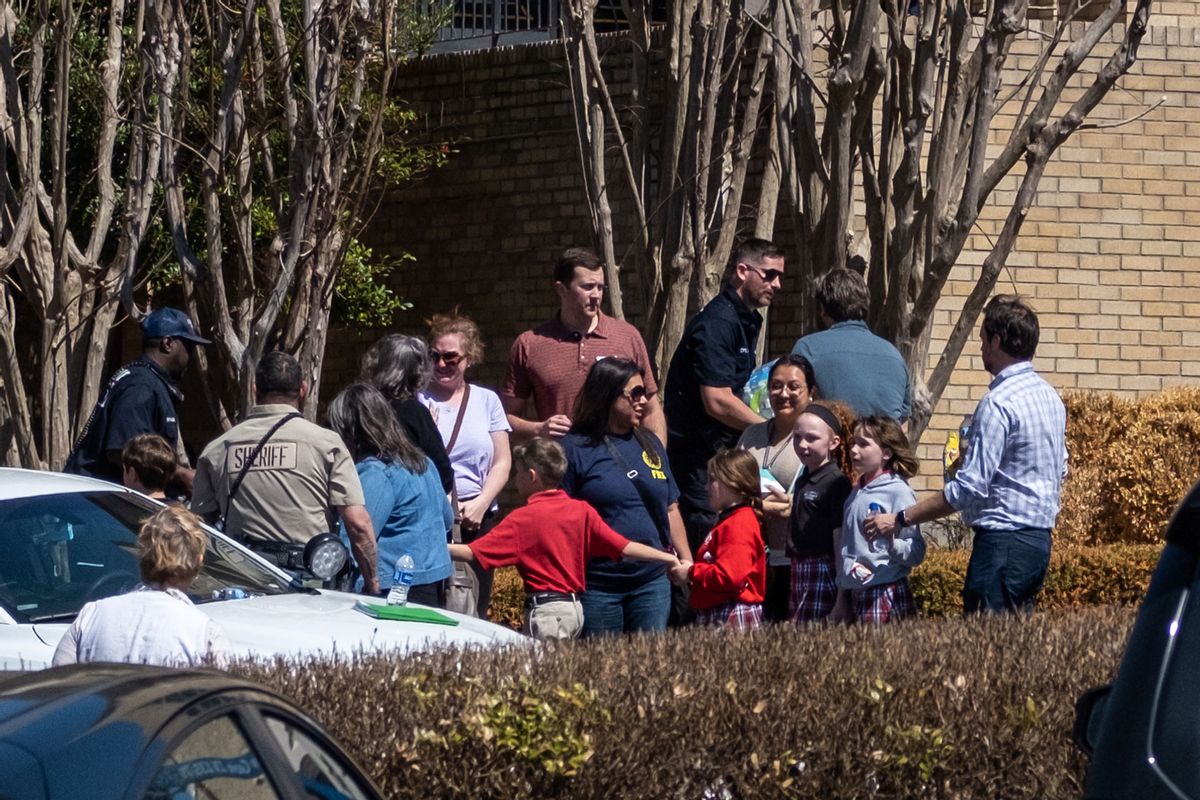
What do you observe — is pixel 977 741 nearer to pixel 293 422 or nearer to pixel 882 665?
pixel 882 665

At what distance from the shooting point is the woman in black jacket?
734cm

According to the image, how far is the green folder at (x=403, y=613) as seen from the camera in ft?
20.5

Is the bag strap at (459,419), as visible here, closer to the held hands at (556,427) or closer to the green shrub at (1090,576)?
the held hands at (556,427)

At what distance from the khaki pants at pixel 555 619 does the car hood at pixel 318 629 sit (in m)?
0.52

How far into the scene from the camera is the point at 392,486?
7.07 m

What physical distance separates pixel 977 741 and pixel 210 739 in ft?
8.90

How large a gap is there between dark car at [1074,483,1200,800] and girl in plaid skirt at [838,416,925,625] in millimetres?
3998

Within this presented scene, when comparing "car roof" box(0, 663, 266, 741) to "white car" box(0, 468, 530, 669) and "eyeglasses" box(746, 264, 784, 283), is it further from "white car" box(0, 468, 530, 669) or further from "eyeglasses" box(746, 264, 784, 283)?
"eyeglasses" box(746, 264, 784, 283)

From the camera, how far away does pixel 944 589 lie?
10.5 meters

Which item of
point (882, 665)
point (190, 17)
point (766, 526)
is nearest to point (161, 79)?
point (190, 17)

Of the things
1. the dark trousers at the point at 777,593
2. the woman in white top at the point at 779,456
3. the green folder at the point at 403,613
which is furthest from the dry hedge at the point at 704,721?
the dark trousers at the point at 777,593

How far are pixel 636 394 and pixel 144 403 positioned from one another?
2.24m

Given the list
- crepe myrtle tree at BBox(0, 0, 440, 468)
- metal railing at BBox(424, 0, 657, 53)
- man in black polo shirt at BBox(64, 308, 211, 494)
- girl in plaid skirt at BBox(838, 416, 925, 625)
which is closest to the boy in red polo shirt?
girl in plaid skirt at BBox(838, 416, 925, 625)

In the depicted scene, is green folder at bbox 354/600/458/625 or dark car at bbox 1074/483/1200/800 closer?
dark car at bbox 1074/483/1200/800
